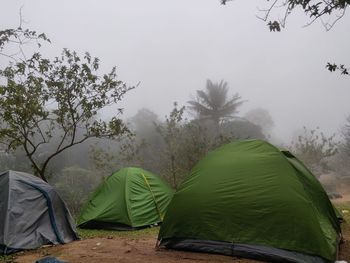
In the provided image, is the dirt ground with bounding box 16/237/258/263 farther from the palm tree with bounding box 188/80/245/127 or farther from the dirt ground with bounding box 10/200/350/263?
the palm tree with bounding box 188/80/245/127

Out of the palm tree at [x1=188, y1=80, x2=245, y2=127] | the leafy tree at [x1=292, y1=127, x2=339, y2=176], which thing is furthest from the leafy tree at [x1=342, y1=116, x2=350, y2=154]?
the palm tree at [x1=188, y1=80, x2=245, y2=127]

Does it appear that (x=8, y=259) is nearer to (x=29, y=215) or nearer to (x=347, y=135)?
(x=29, y=215)

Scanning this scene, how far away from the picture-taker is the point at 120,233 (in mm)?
10508

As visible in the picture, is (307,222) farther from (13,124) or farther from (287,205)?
(13,124)

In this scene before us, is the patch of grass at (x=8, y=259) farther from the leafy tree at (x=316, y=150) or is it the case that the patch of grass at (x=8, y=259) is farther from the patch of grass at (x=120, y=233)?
the leafy tree at (x=316, y=150)

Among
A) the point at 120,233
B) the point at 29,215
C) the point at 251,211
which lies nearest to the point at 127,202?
the point at 120,233

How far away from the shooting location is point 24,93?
12.8m

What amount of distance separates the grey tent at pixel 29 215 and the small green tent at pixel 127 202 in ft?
7.44

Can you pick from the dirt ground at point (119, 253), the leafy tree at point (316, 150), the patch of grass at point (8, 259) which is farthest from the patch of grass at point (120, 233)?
the leafy tree at point (316, 150)

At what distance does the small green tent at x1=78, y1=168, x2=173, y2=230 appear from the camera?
11141 millimetres

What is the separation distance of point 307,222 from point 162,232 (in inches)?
97.8

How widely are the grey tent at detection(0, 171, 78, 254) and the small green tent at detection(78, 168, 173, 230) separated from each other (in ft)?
7.44

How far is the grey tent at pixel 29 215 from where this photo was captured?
7746 millimetres

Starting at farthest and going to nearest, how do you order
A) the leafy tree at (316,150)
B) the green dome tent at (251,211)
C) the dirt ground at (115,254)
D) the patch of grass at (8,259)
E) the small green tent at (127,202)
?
the leafy tree at (316,150) → the small green tent at (127,202) → the patch of grass at (8,259) → the dirt ground at (115,254) → the green dome tent at (251,211)
